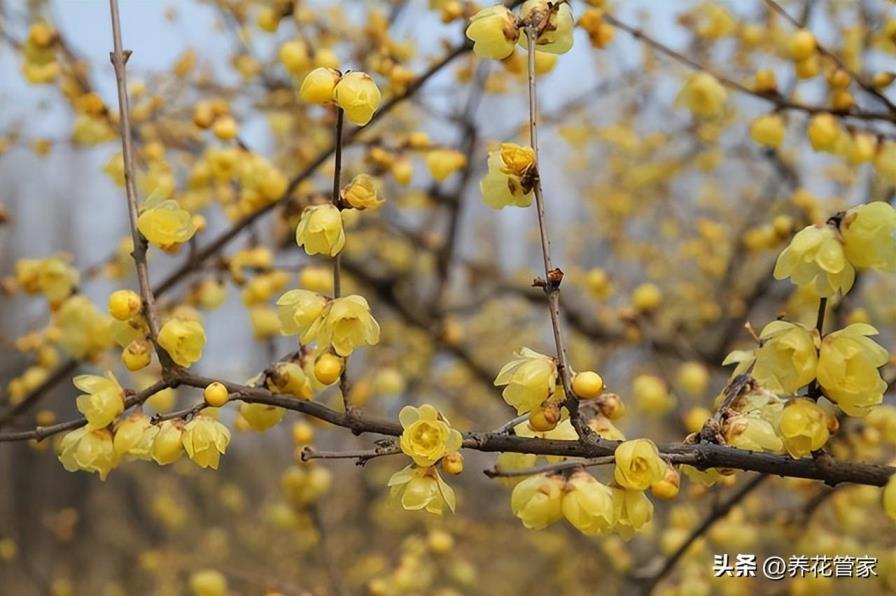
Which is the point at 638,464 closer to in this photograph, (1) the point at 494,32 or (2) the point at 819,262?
(2) the point at 819,262

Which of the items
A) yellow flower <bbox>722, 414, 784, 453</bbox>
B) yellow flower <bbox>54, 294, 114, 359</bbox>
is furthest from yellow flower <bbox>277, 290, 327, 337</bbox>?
yellow flower <bbox>54, 294, 114, 359</bbox>

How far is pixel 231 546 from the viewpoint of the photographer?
6.69m

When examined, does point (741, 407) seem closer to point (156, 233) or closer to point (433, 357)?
point (156, 233)

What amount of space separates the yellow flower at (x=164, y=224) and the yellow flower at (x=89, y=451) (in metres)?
0.29

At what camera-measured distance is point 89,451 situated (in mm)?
1089

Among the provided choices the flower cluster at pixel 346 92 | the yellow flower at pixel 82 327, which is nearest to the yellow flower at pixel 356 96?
the flower cluster at pixel 346 92

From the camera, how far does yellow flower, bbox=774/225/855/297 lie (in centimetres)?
98

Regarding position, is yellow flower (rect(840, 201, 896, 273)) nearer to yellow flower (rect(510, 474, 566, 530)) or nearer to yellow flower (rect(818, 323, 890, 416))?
yellow flower (rect(818, 323, 890, 416))

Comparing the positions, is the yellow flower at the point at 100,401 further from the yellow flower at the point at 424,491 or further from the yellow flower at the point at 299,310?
the yellow flower at the point at 424,491

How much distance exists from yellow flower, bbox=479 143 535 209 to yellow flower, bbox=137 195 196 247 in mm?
453

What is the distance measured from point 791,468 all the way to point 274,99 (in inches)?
107

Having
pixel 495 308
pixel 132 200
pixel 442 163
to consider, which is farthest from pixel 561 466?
pixel 495 308

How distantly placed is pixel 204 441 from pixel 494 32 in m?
0.70

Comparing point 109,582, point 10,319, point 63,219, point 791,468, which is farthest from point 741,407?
point 63,219
